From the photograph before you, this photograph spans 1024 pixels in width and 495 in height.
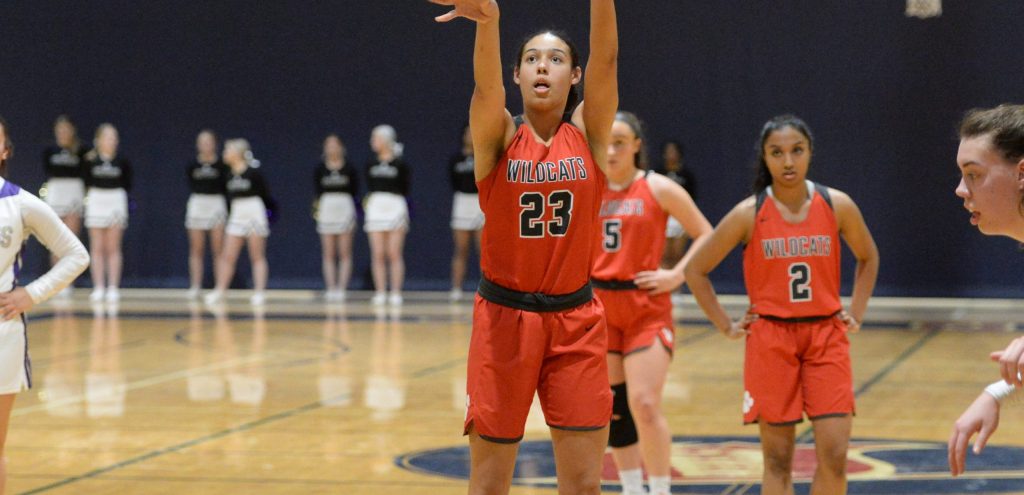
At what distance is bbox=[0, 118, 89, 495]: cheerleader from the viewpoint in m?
5.16

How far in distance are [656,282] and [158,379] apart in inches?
210

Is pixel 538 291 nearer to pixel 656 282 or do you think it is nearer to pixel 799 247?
pixel 799 247

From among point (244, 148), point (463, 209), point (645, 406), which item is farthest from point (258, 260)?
point (645, 406)

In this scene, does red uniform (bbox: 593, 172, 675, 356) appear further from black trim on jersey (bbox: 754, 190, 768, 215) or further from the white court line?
the white court line

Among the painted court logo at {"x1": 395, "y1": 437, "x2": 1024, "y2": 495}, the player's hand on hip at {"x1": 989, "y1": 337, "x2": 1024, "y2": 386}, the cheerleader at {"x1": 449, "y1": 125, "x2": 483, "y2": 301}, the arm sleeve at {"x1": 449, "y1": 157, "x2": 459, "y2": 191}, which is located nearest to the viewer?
the player's hand on hip at {"x1": 989, "y1": 337, "x2": 1024, "y2": 386}

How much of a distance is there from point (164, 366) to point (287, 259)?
7.85 meters

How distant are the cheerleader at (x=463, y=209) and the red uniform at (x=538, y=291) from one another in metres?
12.6

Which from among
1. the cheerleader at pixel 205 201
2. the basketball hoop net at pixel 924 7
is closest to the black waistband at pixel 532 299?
the basketball hoop net at pixel 924 7

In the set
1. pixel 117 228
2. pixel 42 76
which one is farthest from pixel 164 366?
pixel 42 76

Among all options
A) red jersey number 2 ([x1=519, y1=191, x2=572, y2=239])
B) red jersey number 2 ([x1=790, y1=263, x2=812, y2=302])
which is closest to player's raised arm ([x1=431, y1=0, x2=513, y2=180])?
red jersey number 2 ([x1=519, y1=191, x2=572, y2=239])

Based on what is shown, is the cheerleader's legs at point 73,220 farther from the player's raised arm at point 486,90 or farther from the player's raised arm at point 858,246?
the player's raised arm at point 486,90

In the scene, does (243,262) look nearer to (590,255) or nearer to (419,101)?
(419,101)

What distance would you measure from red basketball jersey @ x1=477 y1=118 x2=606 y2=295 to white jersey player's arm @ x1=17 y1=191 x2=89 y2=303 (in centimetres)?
196

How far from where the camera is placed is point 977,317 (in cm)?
1507
